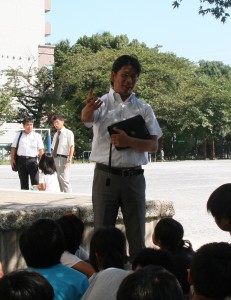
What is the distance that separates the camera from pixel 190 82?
149 feet

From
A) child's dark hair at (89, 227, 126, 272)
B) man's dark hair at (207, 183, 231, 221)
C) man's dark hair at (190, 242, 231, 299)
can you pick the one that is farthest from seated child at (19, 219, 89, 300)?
man's dark hair at (190, 242, 231, 299)

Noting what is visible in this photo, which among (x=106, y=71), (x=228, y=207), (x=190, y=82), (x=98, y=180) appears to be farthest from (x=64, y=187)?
(x=190, y=82)

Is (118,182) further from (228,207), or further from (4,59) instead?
(4,59)

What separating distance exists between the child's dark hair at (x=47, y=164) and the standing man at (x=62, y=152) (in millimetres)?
542

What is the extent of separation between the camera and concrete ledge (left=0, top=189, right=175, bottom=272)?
5652 mm

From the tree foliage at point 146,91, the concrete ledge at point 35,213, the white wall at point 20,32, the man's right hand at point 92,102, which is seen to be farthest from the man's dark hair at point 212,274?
the white wall at point 20,32

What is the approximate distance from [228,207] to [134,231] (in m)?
1.38

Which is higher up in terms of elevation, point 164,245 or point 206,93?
point 206,93

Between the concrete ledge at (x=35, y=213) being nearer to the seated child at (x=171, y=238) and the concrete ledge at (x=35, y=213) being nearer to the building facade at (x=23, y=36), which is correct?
the seated child at (x=171, y=238)

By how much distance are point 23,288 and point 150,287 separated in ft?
1.42

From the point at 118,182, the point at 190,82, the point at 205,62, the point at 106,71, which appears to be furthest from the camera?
the point at 205,62

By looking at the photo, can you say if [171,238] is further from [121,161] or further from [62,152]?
[62,152]

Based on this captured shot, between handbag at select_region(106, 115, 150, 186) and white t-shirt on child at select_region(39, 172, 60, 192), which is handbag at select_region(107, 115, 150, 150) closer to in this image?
handbag at select_region(106, 115, 150, 186)

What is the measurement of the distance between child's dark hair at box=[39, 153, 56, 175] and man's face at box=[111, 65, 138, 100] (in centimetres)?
552
